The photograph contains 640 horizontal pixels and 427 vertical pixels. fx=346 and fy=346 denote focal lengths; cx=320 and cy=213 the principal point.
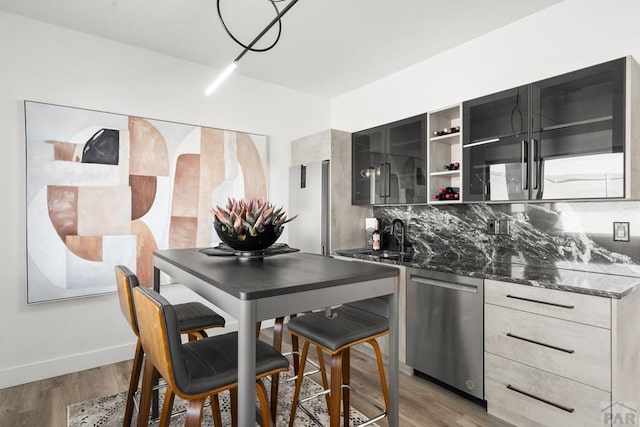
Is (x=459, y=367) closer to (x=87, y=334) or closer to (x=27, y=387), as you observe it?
(x=87, y=334)

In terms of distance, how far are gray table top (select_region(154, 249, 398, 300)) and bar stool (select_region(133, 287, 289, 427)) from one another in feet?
0.73

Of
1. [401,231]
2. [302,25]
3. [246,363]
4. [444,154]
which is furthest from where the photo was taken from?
[401,231]

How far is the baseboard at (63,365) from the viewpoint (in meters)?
2.66

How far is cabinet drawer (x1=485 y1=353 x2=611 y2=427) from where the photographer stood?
1821mm

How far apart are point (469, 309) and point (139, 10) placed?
325cm

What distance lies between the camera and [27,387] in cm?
265

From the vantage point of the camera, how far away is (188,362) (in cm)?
143

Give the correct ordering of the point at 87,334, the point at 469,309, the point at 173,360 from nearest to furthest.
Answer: the point at 173,360 < the point at 469,309 < the point at 87,334

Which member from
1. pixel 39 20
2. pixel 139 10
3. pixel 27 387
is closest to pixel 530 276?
pixel 139 10

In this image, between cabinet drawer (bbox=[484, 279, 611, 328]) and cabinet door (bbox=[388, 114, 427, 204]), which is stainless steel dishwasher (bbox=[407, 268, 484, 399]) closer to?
cabinet drawer (bbox=[484, 279, 611, 328])

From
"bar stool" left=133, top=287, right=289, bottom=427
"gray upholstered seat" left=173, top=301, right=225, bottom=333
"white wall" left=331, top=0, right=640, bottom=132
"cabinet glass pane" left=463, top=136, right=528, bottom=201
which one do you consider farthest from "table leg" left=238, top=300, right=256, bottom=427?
"white wall" left=331, top=0, right=640, bottom=132

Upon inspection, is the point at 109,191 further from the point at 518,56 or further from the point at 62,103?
the point at 518,56

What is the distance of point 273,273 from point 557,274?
1.90 m

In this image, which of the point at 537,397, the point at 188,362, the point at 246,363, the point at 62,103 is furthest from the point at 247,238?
the point at 62,103
